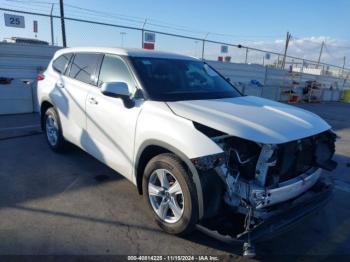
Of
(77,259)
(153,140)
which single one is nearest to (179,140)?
(153,140)

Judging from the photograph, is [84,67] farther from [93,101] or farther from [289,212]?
[289,212]

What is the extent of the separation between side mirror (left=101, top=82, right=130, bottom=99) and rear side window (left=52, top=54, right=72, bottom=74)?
2.19 m

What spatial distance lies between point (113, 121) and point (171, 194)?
4.04ft

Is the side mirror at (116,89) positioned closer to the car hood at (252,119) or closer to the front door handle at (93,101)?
the car hood at (252,119)

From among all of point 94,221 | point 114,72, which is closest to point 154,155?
point 94,221

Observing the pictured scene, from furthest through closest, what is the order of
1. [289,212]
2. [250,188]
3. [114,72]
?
[114,72] < [289,212] < [250,188]

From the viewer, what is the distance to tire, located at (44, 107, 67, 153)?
5.29 meters

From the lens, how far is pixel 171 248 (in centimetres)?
312

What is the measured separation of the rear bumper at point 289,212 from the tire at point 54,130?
3.79 m

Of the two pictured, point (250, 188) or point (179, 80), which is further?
point (179, 80)

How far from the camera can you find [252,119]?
9.80ft

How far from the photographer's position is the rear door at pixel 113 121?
3.60 metres

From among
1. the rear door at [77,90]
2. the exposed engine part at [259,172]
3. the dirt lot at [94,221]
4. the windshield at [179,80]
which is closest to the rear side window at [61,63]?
the rear door at [77,90]

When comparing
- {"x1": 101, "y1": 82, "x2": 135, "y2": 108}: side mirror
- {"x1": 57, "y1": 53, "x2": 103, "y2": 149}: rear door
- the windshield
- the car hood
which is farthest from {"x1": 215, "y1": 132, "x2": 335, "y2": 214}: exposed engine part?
{"x1": 57, "y1": 53, "x2": 103, "y2": 149}: rear door
